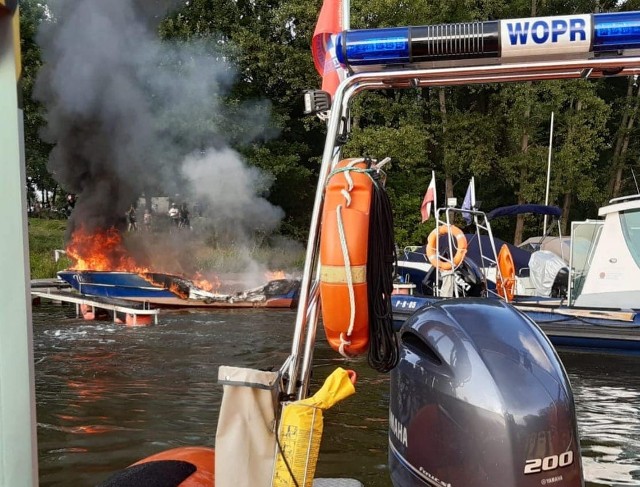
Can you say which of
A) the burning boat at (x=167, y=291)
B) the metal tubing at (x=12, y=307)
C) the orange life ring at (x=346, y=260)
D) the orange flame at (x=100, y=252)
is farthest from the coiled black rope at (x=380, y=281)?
the orange flame at (x=100, y=252)

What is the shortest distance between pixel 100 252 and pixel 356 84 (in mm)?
19882

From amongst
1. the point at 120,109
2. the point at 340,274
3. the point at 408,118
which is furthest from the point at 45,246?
the point at 340,274

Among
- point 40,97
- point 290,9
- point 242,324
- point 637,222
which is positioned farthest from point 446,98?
point 637,222

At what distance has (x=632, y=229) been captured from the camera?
10.0m

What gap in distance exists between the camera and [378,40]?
8.48ft

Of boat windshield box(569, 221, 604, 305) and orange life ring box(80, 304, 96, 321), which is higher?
boat windshield box(569, 221, 604, 305)

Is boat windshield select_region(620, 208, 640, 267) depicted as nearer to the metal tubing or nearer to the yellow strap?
the yellow strap

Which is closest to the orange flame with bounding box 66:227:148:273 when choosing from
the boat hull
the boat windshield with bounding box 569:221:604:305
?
the boat hull

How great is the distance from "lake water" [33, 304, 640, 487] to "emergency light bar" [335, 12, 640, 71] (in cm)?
129

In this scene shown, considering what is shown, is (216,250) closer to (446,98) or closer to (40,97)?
(40,97)

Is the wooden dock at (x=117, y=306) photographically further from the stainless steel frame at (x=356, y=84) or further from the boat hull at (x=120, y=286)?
the stainless steel frame at (x=356, y=84)

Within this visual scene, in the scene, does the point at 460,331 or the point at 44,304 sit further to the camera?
the point at 44,304

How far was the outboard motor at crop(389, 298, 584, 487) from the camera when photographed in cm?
215

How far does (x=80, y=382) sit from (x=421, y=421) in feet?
23.2
